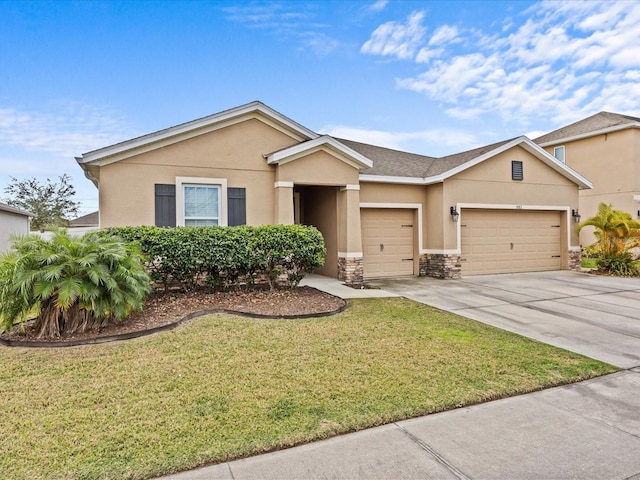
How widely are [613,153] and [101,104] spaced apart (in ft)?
75.5

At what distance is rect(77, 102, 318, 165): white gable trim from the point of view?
8.91m

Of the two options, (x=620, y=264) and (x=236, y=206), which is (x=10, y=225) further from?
(x=620, y=264)

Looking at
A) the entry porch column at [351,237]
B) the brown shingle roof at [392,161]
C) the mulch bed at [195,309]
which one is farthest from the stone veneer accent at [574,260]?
the mulch bed at [195,309]

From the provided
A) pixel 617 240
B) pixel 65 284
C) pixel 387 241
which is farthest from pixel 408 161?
pixel 65 284

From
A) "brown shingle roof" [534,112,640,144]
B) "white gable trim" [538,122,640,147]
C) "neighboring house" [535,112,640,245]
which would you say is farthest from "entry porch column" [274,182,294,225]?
"brown shingle roof" [534,112,640,144]

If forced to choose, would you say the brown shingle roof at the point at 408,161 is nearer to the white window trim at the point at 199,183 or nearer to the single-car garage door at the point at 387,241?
the single-car garage door at the point at 387,241

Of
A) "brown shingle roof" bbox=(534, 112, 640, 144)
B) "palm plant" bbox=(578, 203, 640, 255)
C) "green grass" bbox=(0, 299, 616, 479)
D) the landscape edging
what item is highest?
"brown shingle roof" bbox=(534, 112, 640, 144)

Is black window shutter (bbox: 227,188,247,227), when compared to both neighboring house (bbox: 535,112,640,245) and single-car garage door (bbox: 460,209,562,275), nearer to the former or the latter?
single-car garage door (bbox: 460,209,562,275)

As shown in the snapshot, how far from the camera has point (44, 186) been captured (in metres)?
26.6

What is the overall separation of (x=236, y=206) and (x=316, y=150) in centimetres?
264

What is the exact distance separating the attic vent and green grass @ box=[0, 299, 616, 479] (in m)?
9.03

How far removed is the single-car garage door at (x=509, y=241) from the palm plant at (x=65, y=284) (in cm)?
1053

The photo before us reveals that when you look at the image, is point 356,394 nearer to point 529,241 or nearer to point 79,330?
point 79,330

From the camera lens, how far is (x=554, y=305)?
8.26 meters
